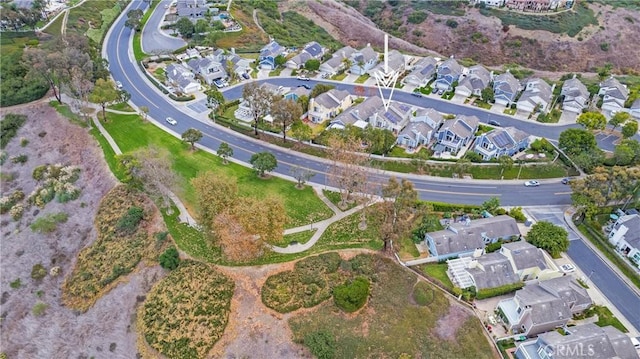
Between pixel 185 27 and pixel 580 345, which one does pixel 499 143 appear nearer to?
pixel 580 345

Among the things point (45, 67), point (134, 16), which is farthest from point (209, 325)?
point (134, 16)

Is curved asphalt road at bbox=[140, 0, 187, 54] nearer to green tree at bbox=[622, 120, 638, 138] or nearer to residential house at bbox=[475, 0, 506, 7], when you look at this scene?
green tree at bbox=[622, 120, 638, 138]

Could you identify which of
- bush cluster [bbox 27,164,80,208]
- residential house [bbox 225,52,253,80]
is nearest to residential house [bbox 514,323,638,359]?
bush cluster [bbox 27,164,80,208]

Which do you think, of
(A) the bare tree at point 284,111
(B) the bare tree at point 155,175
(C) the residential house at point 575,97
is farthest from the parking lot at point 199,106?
(C) the residential house at point 575,97

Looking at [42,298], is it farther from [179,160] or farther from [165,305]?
[179,160]

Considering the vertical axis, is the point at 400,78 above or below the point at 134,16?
below

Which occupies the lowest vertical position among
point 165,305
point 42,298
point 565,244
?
point 42,298

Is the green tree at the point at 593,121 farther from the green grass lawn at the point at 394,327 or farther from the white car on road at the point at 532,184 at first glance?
the green grass lawn at the point at 394,327
